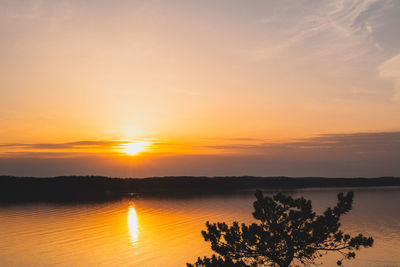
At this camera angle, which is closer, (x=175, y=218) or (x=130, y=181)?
(x=175, y=218)

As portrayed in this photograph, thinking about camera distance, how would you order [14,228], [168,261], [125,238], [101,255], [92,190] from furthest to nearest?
[92,190]
[14,228]
[125,238]
[101,255]
[168,261]

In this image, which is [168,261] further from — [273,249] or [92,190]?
[92,190]

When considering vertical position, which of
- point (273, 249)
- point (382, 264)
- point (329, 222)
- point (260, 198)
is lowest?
point (382, 264)

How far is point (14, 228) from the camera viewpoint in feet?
180

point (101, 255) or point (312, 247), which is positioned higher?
point (312, 247)

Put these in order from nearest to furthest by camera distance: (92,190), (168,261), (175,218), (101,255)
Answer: (168,261), (101,255), (175,218), (92,190)

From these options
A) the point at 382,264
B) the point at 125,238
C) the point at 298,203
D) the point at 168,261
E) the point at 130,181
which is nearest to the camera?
the point at 298,203

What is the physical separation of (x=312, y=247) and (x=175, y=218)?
5423 centimetres

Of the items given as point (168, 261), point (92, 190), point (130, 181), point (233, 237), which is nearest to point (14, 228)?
point (168, 261)

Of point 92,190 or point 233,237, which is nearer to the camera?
point 233,237

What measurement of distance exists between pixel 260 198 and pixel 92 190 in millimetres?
169675

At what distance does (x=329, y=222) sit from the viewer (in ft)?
54.0

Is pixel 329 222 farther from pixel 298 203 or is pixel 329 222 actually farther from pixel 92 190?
pixel 92 190

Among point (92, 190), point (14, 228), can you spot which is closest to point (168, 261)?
point (14, 228)
